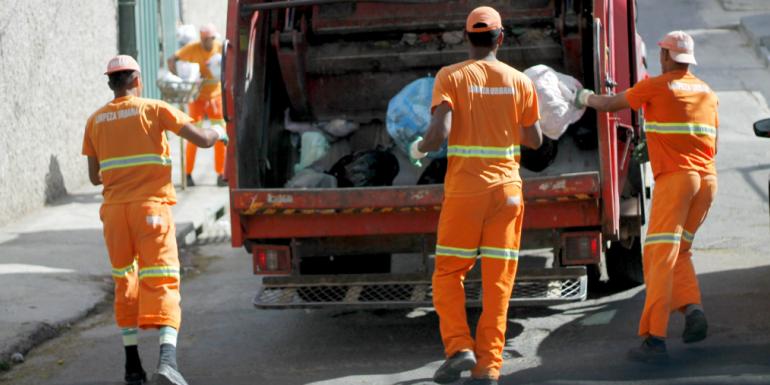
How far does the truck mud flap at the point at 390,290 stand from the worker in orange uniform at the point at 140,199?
76 cm

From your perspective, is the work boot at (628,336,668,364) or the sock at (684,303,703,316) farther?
the sock at (684,303,703,316)

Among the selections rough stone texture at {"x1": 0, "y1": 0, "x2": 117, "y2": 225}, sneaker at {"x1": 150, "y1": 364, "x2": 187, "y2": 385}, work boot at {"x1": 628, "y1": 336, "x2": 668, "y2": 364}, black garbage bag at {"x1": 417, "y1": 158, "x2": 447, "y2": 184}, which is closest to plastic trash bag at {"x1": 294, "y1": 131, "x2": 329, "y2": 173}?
black garbage bag at {"x1": 417, "y1": 158, "x2": 447, "y2": 184}

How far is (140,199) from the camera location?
609 centimetres

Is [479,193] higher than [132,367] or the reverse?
higher

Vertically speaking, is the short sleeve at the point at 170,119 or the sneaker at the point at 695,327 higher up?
the short sleeve at the point at 170,119

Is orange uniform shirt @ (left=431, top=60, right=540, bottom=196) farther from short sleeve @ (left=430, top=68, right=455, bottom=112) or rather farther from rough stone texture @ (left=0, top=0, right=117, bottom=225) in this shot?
rough stone texture @ (left=0, top=0, right=117, bottom=225)

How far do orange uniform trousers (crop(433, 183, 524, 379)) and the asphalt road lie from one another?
0.35 m

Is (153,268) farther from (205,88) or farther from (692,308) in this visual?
(205,88)

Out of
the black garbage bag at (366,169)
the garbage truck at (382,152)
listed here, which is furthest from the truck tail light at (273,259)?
A: the black garbage bag at (366,169)

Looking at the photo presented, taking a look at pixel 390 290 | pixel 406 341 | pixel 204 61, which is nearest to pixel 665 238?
pixel 390 290

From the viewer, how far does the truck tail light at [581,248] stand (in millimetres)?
6594

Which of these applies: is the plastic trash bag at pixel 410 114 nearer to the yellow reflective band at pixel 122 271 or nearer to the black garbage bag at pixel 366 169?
the black garbage bag at pixel 366 169

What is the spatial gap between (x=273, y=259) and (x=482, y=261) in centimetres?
159

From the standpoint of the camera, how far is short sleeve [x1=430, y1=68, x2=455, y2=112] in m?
5.65
